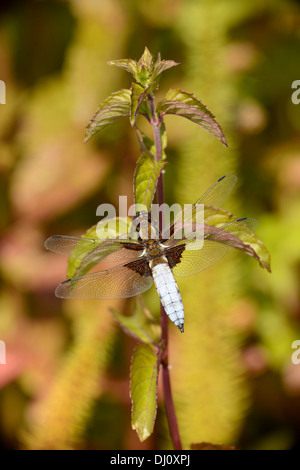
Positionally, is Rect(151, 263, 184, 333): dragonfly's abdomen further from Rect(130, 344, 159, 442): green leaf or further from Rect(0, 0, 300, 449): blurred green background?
Rect(0, 0, 300, 449): blurred green background

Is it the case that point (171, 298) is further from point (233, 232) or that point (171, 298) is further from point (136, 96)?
point (136, 96)

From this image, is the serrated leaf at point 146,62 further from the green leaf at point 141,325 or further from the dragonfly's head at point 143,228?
the green leaf at point 141,325

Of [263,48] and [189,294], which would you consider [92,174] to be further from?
[263,48]

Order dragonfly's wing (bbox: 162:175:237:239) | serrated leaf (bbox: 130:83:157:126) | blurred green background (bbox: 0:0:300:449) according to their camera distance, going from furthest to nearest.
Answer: blurred green background (bbox: 0:0:300:449) < dragonfly's wing (bbox: 162:175:237:239) < serrated leaf (bbox: 130:83:157:126)

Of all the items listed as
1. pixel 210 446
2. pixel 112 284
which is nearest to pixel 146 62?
pixel 112 284

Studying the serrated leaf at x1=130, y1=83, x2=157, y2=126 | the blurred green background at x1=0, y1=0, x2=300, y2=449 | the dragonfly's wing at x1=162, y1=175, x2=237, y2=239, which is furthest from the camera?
the blurred green background at x1=0, y1=0, x2=300, y2=449

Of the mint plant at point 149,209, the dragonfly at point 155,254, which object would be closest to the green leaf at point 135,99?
the mint plant at point 149,209

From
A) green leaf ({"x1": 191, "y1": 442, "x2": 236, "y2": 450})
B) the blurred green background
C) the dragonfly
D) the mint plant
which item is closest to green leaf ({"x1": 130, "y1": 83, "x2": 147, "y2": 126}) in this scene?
the mint plant
